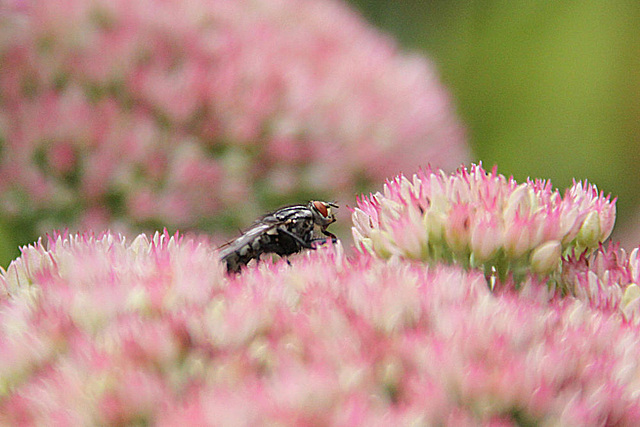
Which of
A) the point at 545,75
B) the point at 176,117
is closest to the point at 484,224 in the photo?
the point at 176,117

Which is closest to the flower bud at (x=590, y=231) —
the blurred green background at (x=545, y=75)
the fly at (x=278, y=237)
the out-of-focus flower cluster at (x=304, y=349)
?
the out-of-focus flower cluster at (x=304, y=349)

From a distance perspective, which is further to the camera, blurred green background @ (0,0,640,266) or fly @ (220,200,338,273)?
blurred green background @ (0,0,640,266)

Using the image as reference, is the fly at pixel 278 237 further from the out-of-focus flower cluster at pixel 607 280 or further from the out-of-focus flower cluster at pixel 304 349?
the out-of-focus flower cluster at pixel 607 280

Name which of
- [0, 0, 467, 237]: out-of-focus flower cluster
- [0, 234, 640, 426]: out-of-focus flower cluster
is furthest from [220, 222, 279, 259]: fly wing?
[0, 0, 467, 237]: out-of-focus flower cluster

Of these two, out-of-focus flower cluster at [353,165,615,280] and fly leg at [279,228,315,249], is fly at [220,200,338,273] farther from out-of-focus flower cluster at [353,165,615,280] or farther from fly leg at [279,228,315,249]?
out-of-focus flower cluster at [353,165,615,280]

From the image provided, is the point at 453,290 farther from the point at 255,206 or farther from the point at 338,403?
the point at 255,206

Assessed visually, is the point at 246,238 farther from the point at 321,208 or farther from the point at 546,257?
the point at 546,257

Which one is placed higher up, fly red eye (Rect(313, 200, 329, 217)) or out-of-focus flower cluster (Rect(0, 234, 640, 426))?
fly red eye (Rect(313, 200, 329, 217))
